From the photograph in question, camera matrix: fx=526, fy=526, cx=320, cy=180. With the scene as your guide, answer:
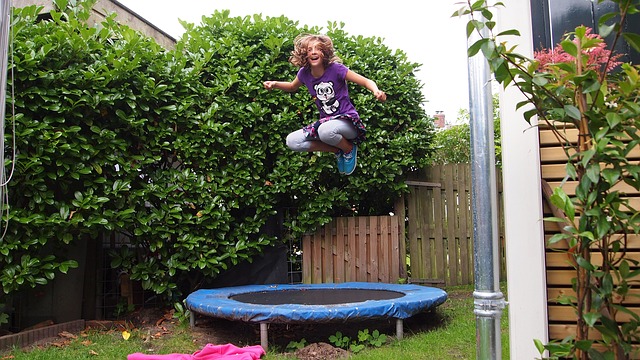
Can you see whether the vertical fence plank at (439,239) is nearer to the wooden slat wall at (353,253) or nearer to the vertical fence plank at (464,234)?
the vertical fence plank at (464,234)

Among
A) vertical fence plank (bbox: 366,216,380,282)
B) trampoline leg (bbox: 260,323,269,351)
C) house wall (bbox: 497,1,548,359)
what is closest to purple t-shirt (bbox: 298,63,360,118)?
house wall (bbox: 497,1,548,359)

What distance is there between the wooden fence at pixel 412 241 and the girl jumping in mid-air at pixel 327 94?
1.44 meters

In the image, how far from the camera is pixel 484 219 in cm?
156

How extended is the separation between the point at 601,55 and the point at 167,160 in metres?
2.99

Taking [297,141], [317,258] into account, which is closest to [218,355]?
[297,141]

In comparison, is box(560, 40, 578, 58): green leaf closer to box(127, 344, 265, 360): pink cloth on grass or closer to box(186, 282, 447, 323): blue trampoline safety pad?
box(186, 282, 447, 323): blue trampoline safety pad

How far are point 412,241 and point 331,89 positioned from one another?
218cm

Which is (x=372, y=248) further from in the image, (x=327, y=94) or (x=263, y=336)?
(x=327, y=94)

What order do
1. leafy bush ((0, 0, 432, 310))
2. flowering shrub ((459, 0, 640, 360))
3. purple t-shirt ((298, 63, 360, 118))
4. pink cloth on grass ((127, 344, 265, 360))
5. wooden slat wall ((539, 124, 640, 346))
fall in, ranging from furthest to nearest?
leafy bush ((0, 0, 432, 310)) → purple t-shirt ((298, 63, 360, 118)) → pink cloth on grass ((127, 344, 265, 360)) → wooden slat wall ((539, 124, 640, 346)) → flowering shrub ((459, 0, 640, 360))

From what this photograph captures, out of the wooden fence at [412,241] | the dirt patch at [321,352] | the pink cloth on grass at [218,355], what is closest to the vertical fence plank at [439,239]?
the wooden fence at [412,241]

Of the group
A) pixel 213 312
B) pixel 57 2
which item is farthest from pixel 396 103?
pixel 57 2

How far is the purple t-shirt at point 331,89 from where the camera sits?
9.42 feet

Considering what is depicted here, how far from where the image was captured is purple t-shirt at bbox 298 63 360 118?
2.87 metres

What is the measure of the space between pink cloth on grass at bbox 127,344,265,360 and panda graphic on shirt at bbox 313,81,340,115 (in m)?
1.36
